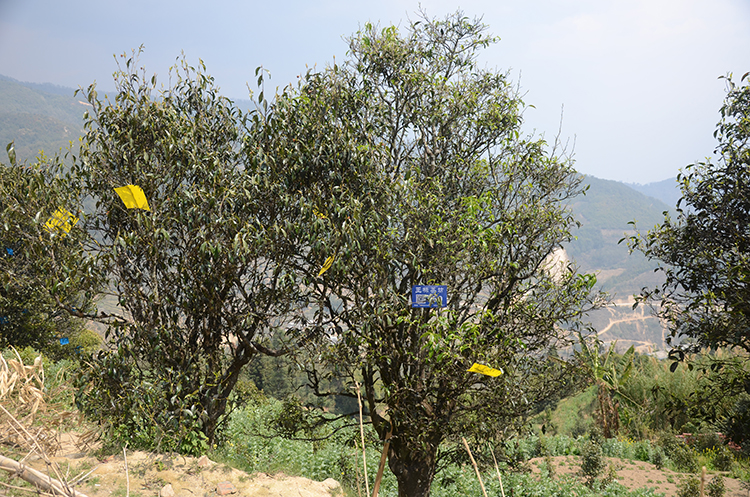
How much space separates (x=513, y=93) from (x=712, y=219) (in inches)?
118

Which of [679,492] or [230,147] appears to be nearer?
[230,147]

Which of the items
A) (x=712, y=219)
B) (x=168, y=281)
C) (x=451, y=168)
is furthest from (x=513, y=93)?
(x=168, y=281)

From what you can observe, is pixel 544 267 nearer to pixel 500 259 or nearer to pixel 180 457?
pixel 500 259

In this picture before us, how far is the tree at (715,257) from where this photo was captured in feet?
15.6

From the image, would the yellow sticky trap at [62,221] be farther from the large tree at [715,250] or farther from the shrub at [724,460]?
the shrub at [724,460]

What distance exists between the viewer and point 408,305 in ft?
16.9

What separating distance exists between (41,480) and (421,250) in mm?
4692

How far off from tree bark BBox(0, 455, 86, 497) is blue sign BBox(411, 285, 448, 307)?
4.07 metres

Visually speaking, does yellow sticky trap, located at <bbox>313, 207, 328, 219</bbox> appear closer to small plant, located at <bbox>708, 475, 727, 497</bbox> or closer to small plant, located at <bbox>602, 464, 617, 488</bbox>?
small plant, located at <bbox>708, 475, 727, 497</bbox>

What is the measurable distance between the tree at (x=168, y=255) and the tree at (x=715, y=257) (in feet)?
14.9

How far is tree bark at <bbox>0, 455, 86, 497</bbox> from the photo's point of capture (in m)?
0.68

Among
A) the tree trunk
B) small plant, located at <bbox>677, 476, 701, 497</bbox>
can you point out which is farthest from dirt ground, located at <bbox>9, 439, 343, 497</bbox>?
small plant, located at <bbox>677, 476, 701, 497</bbox>

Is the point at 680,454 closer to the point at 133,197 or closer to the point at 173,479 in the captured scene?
the point at 173,479

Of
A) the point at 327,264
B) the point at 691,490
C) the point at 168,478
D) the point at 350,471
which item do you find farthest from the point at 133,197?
the point at 691,490
